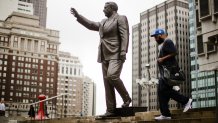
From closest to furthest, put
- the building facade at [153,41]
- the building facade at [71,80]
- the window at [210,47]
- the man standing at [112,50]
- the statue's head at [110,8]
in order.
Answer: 1. the man standing at [112,50]
2. the statue's head at [110,8]
3. the window at [210,47]
4. the building facade at [153,41]
5. the building facade at [71,80]

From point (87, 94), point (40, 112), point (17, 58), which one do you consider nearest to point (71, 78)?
point (87, 94)

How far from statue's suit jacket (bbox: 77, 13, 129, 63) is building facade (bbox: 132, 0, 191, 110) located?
11264 centimetres

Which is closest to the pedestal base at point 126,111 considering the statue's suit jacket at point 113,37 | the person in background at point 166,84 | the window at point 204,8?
the statue's suit jacket at point 113,37

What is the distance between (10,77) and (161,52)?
105m

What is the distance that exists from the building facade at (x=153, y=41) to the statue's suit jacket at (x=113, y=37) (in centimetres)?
11264

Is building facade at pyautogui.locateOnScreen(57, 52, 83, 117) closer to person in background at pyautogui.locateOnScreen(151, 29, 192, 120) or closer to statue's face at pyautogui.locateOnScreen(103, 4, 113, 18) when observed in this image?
statue's face at pyautogui.locateOnScreen(103, 4, 113, 18)

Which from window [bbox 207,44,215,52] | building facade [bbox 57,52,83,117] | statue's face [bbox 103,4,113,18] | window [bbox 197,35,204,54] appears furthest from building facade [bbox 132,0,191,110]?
statue's face [bbox 103,4,113,18]

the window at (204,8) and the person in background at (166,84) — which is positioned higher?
the window at (204,8)

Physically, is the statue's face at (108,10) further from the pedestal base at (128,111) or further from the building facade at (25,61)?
the building facade at (25,61)

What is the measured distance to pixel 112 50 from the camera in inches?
321

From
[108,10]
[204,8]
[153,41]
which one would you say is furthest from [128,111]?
[153,41]

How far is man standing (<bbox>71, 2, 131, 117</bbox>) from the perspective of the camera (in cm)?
802

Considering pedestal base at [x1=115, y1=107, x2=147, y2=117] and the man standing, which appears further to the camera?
the man standing

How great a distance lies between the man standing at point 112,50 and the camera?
8.02 metres
